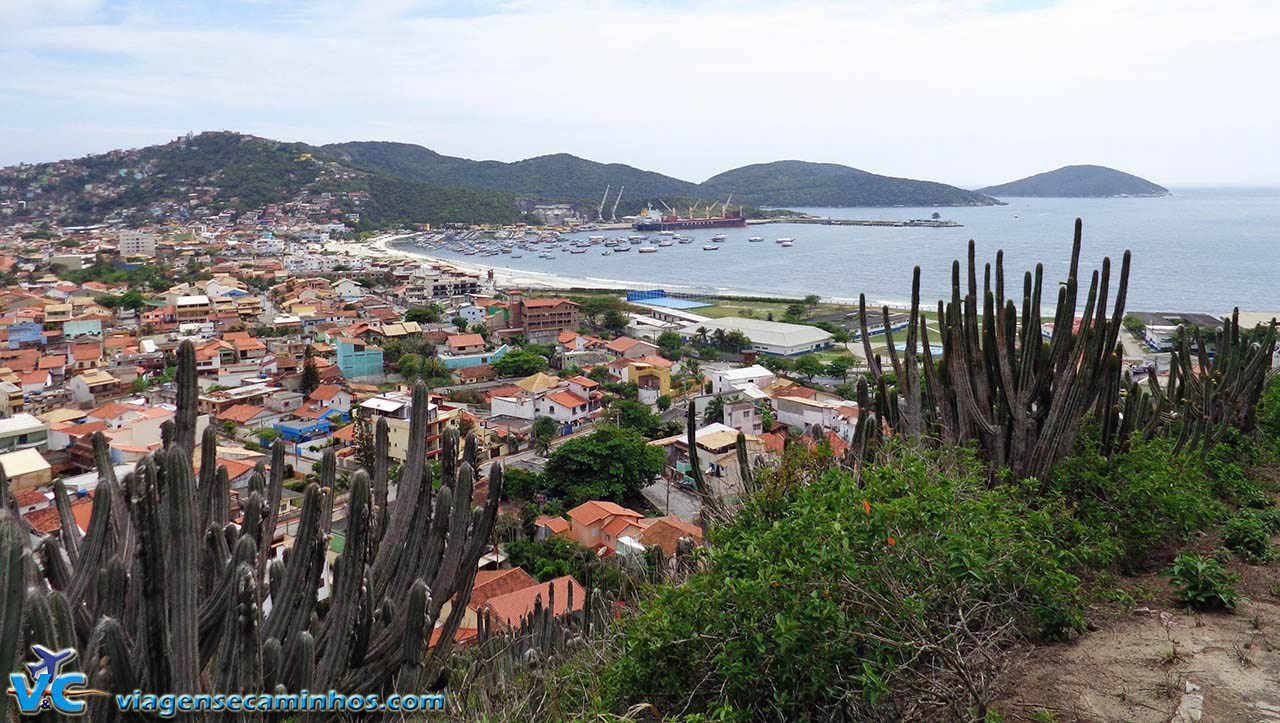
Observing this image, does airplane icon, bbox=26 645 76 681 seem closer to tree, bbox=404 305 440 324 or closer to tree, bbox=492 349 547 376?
tree, bbox=492 349 547 376

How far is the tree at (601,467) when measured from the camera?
18281 millimetres

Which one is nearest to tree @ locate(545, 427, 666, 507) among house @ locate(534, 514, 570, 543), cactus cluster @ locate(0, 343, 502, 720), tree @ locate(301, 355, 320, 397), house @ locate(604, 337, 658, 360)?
house @ locate(534, 514, 570, 543)

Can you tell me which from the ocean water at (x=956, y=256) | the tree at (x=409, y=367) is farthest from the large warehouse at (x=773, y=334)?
the ocean water at (x=956, y=256)

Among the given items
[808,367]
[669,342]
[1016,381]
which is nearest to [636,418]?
[808,367]

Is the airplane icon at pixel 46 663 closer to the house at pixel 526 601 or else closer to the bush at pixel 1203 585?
the bush at pixel 1203 585

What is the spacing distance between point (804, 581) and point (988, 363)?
13.2 feet

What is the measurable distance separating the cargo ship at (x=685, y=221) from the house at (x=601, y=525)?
105 m

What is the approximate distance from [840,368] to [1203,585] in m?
26.2

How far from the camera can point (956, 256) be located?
77.5m

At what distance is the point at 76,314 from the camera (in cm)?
3575

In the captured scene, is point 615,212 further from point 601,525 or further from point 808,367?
point 601,525

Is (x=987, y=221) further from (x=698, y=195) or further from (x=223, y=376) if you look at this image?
(x=223, y=376)

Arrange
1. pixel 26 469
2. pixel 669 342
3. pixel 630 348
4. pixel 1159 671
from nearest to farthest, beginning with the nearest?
1. pixel 1159 671
2. pixel 26 469
3. pixel 630 348
4. pixel 669 342

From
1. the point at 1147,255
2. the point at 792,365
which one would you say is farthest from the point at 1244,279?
the point at 792,365
